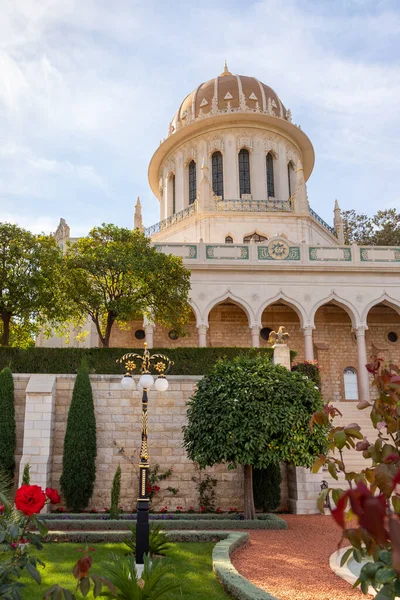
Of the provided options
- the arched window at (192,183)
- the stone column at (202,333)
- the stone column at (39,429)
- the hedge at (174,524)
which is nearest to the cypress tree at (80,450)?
the stone column at (39,429)

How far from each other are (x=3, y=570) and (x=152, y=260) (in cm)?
1572

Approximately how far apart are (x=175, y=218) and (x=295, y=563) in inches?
997

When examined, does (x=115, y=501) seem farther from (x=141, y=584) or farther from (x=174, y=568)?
(x=141, y=584)

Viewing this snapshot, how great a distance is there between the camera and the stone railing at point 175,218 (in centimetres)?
3094

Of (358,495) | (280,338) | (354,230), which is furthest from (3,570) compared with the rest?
(354,230)

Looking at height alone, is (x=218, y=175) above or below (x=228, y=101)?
below

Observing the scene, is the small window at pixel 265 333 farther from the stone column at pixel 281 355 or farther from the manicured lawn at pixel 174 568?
the manicured lawn at pixel 174 568

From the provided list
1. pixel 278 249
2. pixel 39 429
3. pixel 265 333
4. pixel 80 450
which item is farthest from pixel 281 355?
pixel 265 333

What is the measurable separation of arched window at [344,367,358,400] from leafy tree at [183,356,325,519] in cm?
1346

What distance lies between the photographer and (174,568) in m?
7.93

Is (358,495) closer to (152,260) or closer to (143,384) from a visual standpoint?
(143,384)

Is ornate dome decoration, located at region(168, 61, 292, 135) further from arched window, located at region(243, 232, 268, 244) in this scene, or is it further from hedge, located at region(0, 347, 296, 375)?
hedge, located at region(0, 347, 296, 375)

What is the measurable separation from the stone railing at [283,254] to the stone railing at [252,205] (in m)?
5.93

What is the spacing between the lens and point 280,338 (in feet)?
54.4
